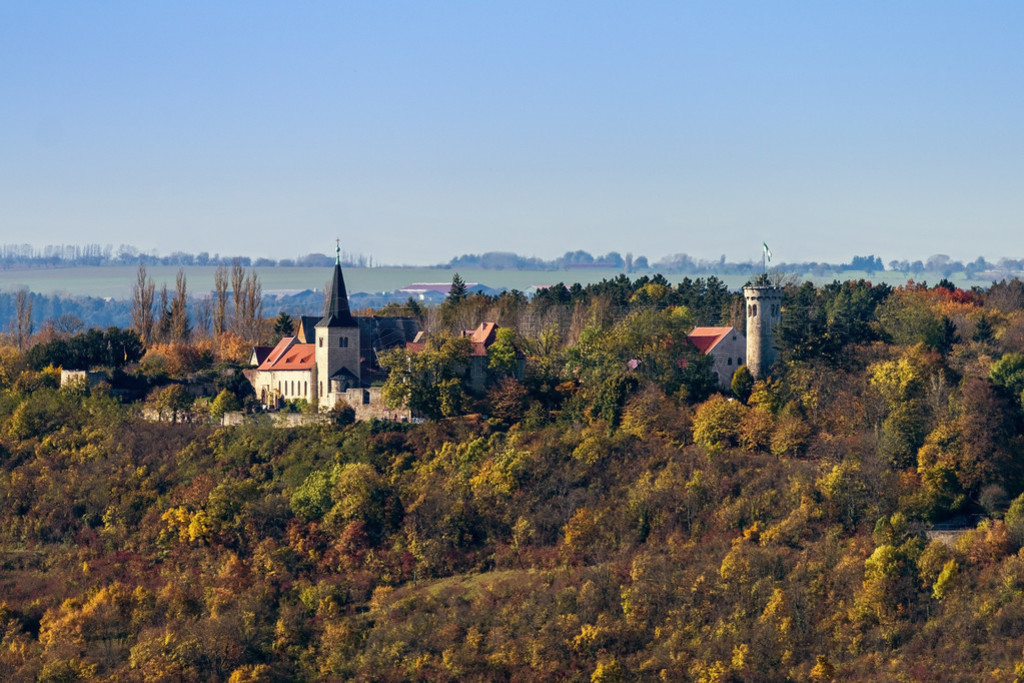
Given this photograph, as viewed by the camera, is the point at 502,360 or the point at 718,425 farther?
the point at 502,360

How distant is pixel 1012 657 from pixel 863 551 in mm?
7170

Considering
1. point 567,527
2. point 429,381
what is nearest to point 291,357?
point 429,381

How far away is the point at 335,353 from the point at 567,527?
16344mm

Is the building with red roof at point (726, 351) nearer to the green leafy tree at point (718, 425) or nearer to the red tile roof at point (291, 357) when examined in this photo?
the green leafy tree at point (718, 425)

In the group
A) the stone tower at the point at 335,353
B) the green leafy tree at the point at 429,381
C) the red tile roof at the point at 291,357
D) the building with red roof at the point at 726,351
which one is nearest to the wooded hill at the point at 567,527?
the green leafy tree at the point at 429,381

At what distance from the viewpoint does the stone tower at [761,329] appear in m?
73.1

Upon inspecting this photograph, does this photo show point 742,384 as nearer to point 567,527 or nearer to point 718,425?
point 718,425

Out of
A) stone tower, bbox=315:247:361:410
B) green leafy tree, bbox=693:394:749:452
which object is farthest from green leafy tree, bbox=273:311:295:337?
green leafy tree, bbox=693:394:749:452

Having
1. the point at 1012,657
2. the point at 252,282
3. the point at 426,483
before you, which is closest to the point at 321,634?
the point at 426,483

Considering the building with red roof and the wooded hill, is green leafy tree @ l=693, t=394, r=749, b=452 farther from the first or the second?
the building with red roof

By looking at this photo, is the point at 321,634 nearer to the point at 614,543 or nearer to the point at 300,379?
the point at 614,543

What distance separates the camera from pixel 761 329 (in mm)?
73188

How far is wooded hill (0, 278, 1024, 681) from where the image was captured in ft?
186

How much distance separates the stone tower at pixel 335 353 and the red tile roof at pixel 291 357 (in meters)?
1.13
